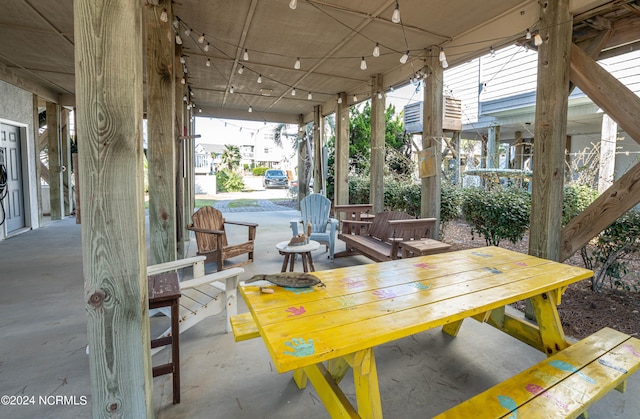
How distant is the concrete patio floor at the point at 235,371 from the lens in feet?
5.45

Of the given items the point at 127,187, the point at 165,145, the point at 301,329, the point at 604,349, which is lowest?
the point at 604,349

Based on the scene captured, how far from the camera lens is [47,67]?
5445mm

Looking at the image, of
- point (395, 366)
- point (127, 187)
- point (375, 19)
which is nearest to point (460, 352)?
point (395, 366)

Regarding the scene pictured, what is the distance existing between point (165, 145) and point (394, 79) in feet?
11.9

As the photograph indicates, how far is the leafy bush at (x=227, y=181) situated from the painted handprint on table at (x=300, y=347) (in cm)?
1729

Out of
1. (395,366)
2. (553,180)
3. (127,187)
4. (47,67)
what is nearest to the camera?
(127,187)

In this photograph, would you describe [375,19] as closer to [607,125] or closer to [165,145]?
[165,145]

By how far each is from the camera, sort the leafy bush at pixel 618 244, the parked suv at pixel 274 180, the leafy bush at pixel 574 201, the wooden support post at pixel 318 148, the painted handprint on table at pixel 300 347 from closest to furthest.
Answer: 1. the painted handprint on table at pixel 300 347
2. the leafy bush at pixel 618 244
3. the leafy bush at pixel 574 201
4. the wooden support post at pixel 318 148
5. the parked suv at pixel 274 180

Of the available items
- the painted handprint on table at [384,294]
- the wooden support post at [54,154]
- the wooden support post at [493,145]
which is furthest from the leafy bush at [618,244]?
the wooden support post at [54,154]

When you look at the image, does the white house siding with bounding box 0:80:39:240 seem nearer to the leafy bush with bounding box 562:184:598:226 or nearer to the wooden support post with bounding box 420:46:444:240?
the wooden support post with bounding box 420:46:444:240

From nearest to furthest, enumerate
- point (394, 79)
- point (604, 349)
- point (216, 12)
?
point (604, 349)
point (216, 12)
point (394, 79)

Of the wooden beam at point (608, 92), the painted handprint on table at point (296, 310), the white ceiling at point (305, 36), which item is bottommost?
the painted handprint on table at point (296, 310)

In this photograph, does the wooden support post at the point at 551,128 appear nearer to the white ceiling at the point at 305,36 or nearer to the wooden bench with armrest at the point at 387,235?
the white ceiling at the point at 305,36

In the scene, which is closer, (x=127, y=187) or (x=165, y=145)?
(x=127, y=187)
